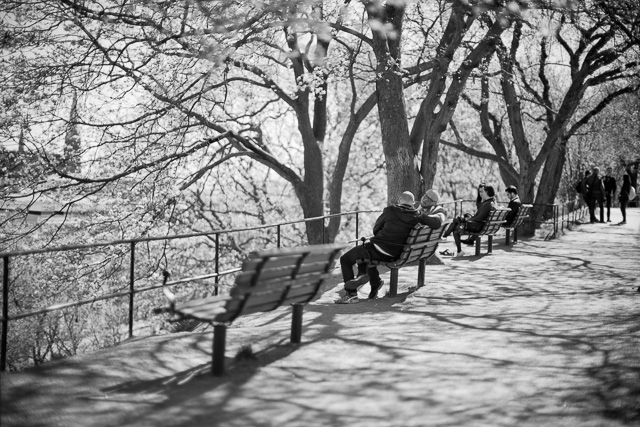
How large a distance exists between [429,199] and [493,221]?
3.81 m

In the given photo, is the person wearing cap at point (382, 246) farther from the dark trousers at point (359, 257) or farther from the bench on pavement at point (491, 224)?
the bench on pavement at point (491, 224)

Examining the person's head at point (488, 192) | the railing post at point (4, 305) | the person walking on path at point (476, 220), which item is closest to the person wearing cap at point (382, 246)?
the railing post at point (4, 305)

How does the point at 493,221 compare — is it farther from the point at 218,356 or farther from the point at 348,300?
the point at 218,356

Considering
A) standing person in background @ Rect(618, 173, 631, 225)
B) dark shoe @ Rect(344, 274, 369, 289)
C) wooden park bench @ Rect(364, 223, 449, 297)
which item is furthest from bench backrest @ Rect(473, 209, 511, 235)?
standing person in background @ Rect(618, 173, 631, 225)

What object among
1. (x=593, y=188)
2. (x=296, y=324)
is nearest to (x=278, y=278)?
(x=296, y=324)

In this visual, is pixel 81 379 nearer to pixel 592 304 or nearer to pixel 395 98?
pixel 592 304

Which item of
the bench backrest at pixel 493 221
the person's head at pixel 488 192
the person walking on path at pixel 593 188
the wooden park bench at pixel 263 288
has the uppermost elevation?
the person walking on path at pixel 593 188

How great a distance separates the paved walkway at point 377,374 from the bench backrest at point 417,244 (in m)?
0.60

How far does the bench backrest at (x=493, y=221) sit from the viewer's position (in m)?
17.1

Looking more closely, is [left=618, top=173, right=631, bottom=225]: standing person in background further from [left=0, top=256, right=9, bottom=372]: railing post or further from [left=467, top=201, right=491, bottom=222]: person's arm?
[left=0, top=256, right=9, bottom=372]: railing post

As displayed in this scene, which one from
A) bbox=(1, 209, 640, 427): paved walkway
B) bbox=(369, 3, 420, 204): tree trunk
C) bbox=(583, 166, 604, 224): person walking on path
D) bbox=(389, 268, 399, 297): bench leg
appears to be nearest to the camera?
bbox=(1, 209, 640, 427): paved walkway

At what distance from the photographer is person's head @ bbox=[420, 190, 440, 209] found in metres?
13.8

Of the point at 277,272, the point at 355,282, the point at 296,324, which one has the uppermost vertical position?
the point at 277,272

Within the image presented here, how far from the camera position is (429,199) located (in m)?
14.0
